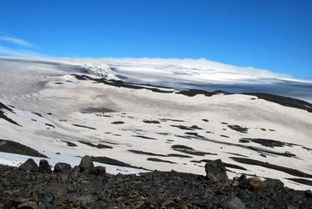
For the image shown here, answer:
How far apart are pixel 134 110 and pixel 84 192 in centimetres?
11760

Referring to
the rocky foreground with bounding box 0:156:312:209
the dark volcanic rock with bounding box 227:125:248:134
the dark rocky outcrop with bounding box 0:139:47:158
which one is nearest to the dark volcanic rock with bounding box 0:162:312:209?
the rocky foreground with bounding box 0:156:312:209

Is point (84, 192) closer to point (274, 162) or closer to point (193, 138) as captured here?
point (274, 162)

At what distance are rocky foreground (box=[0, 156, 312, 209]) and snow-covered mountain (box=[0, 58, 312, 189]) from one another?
7627 mm

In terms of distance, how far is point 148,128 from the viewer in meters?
93.1

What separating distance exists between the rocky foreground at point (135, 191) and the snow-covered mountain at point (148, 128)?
7.63 metres

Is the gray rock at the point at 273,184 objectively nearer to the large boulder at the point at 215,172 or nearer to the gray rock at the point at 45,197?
the large boulder at the point at 215,172

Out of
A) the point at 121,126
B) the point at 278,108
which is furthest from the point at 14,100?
the point at 278,108

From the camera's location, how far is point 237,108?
13100 centimetres

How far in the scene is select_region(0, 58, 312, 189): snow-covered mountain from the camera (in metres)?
49.9

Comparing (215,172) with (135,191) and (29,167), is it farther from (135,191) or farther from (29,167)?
(29,167)

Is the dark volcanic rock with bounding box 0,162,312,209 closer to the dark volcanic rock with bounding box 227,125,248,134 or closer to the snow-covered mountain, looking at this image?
the snow-covered mountain

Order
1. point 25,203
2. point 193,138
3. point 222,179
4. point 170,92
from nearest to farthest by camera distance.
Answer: point 25,203 → point 222,179 → point 193,138 → point 170,92

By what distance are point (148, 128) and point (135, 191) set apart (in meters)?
79.0

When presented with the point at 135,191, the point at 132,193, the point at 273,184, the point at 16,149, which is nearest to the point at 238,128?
the point at 16,149
